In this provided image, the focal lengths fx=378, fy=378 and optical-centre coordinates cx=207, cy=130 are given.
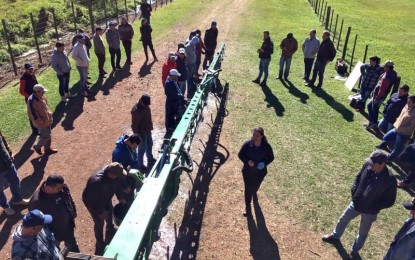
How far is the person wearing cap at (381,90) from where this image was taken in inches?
437

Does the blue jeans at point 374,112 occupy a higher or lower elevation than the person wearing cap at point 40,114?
lower

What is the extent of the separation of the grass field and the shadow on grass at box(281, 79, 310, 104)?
0.04m

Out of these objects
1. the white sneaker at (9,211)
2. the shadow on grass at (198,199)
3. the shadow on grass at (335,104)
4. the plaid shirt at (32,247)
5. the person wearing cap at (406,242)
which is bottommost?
the shadow on grass at (335,104)

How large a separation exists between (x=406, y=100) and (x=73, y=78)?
431 inches

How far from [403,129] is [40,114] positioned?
872 centimetres

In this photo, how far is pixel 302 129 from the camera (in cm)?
1133

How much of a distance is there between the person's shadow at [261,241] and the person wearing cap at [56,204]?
10.6ft

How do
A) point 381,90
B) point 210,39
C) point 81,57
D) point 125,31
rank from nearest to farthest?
point 381,90 → point 81,57 → point 210,39 → point 125,31

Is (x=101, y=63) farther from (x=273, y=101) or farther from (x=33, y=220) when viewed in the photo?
(x=33, y=220)

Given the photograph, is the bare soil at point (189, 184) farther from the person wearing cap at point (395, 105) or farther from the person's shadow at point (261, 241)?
the person wearing cap at point (395, 105)

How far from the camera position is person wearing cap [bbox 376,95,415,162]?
921 centimetres

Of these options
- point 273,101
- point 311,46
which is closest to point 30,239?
point 273,101

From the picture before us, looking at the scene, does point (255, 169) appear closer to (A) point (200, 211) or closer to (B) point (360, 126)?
(A) point (200, 211)

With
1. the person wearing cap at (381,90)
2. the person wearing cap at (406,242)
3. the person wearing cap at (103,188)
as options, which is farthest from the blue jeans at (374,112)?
the person wearing cap at (103,188)
